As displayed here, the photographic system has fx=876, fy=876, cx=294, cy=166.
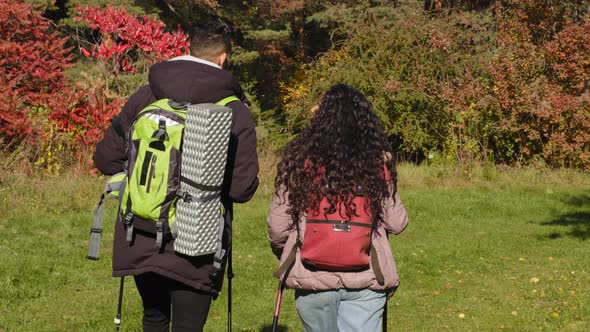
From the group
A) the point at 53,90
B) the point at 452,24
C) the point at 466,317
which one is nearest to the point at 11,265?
the point at 466,317

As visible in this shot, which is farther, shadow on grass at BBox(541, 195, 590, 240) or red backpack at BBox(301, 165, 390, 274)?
shadow on grass at BBox(541, 195, 590, 240)

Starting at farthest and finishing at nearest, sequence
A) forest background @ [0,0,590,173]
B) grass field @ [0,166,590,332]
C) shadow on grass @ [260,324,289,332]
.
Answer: forest background @ [0,0,590,173]
grass field @ [0,166,590,332]
shadow on grass @ [260,324,289,332]

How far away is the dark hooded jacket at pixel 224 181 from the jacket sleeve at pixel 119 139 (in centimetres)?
2

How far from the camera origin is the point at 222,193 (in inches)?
156

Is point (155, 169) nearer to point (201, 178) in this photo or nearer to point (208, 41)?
point (201, 178)

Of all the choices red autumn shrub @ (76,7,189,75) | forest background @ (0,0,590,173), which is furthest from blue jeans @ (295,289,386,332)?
red autumn shrub @ (76,7,189,75)

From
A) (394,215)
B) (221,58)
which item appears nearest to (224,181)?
(221,58)

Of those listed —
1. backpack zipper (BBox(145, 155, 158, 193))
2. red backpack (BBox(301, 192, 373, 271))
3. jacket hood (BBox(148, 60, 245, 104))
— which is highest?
jacket hood (BBox(148, 60, 245, 104))

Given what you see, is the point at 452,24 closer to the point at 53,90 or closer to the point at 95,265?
the point at 53,90

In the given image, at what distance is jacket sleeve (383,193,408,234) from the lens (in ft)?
13.0

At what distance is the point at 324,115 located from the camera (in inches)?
156

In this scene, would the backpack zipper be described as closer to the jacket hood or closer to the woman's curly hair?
the jacket hood

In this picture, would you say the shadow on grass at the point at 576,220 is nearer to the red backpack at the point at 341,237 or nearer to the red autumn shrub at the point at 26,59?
the red backpack at the point at 341,237

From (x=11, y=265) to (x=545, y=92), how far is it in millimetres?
12685
